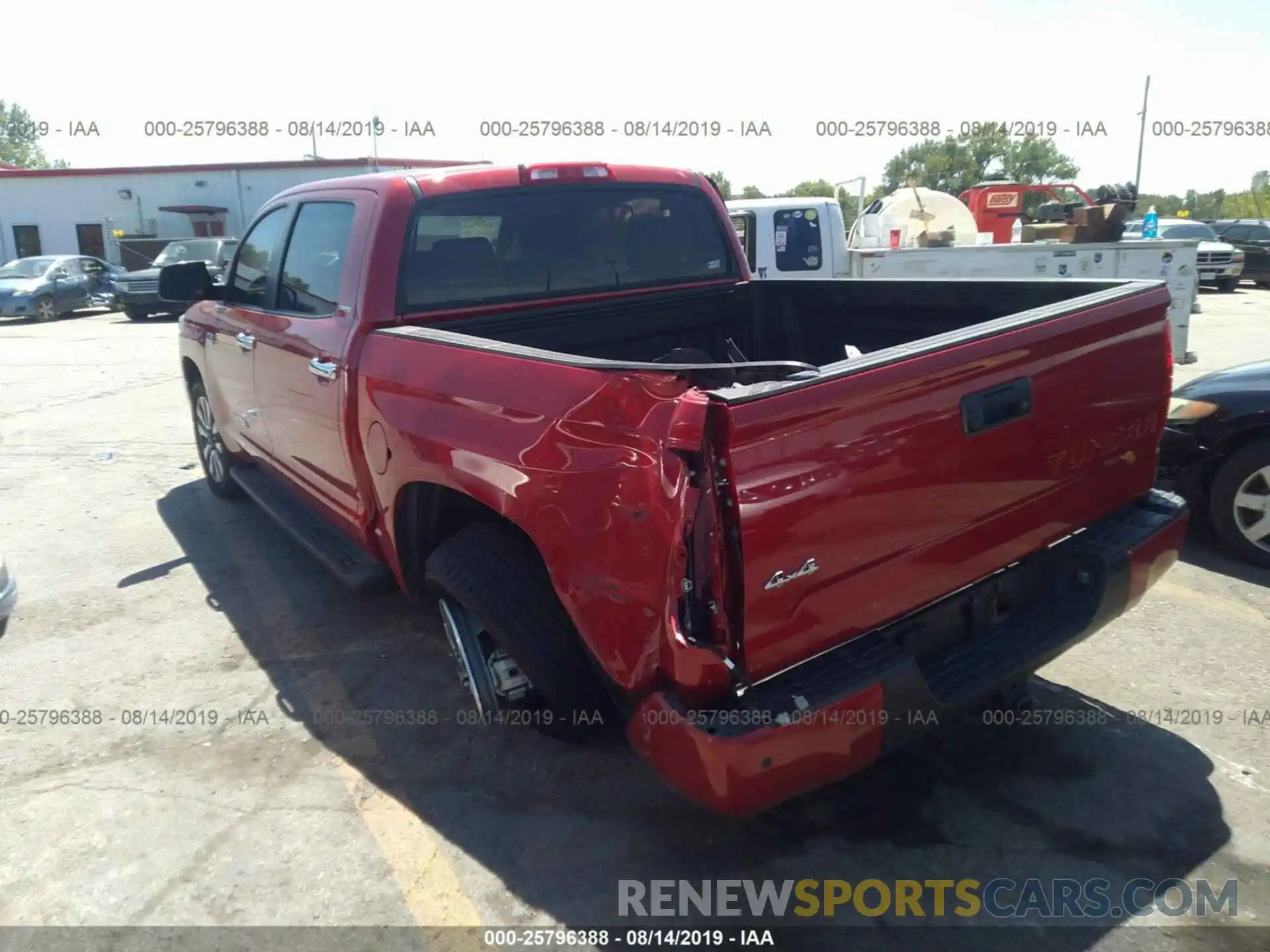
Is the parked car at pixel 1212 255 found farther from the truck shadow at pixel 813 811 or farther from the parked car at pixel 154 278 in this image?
the truck shadow at pixel 813 811

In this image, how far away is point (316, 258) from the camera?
13.7ft

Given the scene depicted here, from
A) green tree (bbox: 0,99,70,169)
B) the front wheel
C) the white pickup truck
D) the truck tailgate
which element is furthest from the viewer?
green tree (bbox: 0,99,70,169)

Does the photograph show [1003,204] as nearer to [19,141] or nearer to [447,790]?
[447,790]

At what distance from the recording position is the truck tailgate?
2.23 meters

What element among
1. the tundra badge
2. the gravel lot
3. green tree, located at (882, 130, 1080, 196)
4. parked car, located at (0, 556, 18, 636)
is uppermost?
green tree, located at (882, 130, 1080, 196)

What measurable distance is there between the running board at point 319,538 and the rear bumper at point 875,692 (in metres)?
1.72

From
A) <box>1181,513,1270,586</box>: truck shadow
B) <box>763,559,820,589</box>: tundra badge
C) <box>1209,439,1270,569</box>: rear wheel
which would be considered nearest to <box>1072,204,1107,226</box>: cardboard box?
<box>1181,513,1270,586</box>: truck shadow

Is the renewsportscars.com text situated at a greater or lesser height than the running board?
lesser

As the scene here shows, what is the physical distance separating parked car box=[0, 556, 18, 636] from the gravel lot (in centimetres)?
11

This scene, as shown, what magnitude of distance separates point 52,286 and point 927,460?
24.8 meters

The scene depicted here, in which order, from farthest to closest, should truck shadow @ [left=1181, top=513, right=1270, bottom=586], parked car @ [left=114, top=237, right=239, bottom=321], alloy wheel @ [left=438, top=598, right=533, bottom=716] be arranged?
parked car @ [left=114, top=237, right=239, bottom=321]
truck shadow @ [left=1181, top=513, right=1270, bottom=586]
alloy wheel @ [left=438, top=598, right=533, bottom=716]

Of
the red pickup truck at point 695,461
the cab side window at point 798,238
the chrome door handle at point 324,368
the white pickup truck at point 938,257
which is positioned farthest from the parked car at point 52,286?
the chrome door handle at point 324,368

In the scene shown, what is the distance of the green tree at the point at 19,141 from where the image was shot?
8469cm

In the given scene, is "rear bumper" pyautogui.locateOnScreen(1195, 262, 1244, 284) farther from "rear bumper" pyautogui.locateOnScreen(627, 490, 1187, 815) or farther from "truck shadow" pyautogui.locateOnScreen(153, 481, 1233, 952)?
"rear bumper" pyautogui.locateOnScreen(627, 490, 1187, 815)
